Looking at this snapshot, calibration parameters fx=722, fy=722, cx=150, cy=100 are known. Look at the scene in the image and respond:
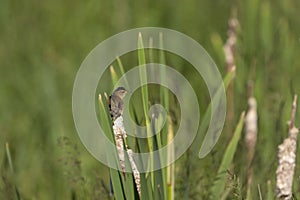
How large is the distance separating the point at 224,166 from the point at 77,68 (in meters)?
1.30

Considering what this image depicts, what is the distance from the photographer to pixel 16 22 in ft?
8.73

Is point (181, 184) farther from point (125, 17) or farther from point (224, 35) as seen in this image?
point (125, 17)

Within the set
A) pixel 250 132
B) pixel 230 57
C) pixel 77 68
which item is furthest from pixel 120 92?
pixel 77 68

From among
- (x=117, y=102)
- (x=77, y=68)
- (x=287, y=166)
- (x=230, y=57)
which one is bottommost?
(x=287, y=166)

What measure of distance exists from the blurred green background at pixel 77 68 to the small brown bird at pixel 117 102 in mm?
182

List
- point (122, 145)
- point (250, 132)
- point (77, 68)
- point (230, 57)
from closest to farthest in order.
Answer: point (122, 145), point (250, 132), point (230, 57), point (77, 68)

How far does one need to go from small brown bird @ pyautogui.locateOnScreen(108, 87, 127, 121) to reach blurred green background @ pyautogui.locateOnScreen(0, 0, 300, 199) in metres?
0.18

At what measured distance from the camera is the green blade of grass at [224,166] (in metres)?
1.08

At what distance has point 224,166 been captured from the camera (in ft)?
3.58

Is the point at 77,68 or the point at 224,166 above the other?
the point at 77,68

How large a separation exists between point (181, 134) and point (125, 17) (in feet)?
4.44

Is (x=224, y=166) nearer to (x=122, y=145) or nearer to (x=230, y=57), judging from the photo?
(x=122, y=145)

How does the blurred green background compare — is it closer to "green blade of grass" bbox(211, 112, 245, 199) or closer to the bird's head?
"green blade of grass" bbox(211, 112, 245, 199)

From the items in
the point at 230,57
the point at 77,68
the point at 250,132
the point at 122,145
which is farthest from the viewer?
the point at 77,68
